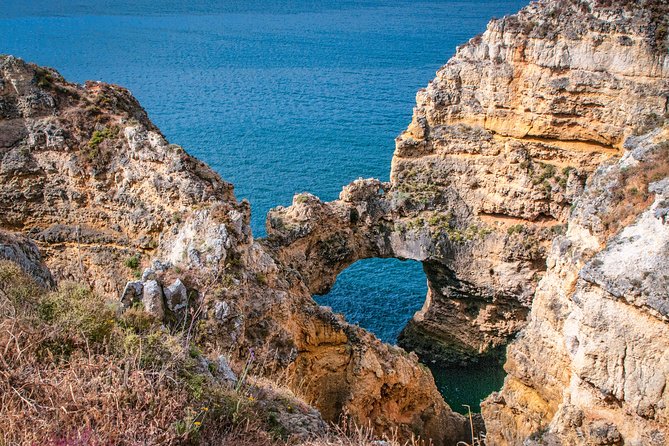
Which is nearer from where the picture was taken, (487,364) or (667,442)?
(667,442)

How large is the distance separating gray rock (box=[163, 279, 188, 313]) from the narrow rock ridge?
11635 mm

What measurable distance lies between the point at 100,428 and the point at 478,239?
26.7 m

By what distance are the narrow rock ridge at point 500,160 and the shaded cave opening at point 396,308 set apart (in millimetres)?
1415

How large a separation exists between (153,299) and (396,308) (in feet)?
83.5

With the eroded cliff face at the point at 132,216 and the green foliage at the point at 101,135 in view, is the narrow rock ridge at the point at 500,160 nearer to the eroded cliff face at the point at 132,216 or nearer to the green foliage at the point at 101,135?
the eroded cliff face at the point at 132,216

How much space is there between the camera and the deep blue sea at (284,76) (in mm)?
45656

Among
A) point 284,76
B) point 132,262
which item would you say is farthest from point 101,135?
point 284,76

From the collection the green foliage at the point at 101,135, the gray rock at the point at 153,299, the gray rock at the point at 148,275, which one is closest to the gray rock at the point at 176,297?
the gray rock at the point at 153,299

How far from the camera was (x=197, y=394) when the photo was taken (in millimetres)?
11438

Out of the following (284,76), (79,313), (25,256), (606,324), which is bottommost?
(606,324)

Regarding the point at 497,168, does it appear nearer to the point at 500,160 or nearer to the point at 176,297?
the point at 500,160

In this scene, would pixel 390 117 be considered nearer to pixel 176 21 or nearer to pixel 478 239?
pixel 478 239

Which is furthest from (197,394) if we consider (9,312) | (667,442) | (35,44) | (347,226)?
(35,44)

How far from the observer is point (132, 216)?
72.6 ft
